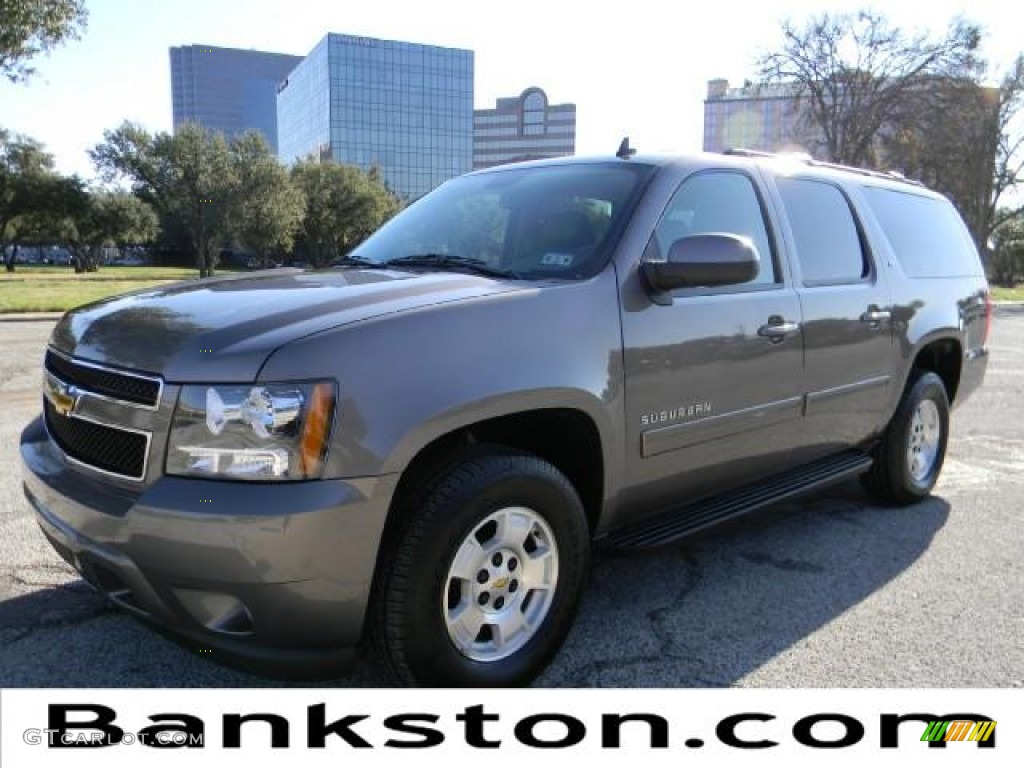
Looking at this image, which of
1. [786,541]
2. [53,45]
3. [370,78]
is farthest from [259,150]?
[370,78]

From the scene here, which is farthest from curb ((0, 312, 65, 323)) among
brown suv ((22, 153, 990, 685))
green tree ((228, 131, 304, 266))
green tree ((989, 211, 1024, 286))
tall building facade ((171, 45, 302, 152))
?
tall building facade ((171, 45, 302, 152))

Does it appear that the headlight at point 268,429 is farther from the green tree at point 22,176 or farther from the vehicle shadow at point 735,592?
the green tree at point 22,176

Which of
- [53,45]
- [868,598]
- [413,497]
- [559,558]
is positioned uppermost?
[53,45]

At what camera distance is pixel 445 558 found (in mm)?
2410

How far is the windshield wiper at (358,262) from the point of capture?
3.49 metres

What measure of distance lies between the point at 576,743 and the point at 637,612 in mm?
1031

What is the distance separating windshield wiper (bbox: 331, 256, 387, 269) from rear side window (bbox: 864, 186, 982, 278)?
108 inches

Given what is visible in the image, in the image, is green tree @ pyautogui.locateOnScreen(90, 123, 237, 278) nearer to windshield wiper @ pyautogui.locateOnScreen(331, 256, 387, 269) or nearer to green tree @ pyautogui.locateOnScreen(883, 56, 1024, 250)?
green tree @ pyautogui.locateOnScreen(883, 56, 1024, 250)

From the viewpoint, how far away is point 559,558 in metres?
2.76

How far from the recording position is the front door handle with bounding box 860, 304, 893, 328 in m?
4.13

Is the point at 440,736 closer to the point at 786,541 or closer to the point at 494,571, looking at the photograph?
the point at 494,571

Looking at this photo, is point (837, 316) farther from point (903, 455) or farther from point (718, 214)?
point (903, 455)

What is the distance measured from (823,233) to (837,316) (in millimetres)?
441

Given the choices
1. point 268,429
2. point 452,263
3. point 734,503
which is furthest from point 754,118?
point 268,429
